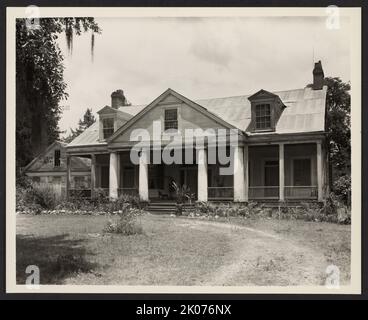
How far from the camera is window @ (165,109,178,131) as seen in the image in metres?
19.5

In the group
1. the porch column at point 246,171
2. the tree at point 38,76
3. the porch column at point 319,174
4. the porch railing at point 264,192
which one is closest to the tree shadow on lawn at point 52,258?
the tree at point 38,76

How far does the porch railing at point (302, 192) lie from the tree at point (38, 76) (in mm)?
11240

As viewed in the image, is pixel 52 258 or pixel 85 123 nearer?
pixel 52 258

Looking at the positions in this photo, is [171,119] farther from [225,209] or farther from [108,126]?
[225,209]

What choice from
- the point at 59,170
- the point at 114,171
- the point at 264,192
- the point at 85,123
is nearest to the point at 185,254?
the point at 264,192

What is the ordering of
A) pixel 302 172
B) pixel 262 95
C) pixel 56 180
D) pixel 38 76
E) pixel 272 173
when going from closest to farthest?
pixel 38 76
pixel 262 95
pixel 302 172
pixel 272 173
pixel 56 180

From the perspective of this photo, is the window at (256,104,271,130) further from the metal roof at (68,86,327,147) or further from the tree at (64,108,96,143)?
the tree at (64,108,96,143)

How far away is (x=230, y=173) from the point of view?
20.6m

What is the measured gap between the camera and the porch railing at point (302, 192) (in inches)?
700

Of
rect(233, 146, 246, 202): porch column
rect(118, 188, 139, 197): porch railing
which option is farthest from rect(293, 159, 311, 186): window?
rect(118, 188, 139, 197): porch railing

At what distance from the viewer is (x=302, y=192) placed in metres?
18.1

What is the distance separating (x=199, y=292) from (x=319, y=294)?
Result: 241cm

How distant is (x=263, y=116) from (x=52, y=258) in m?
11.8
